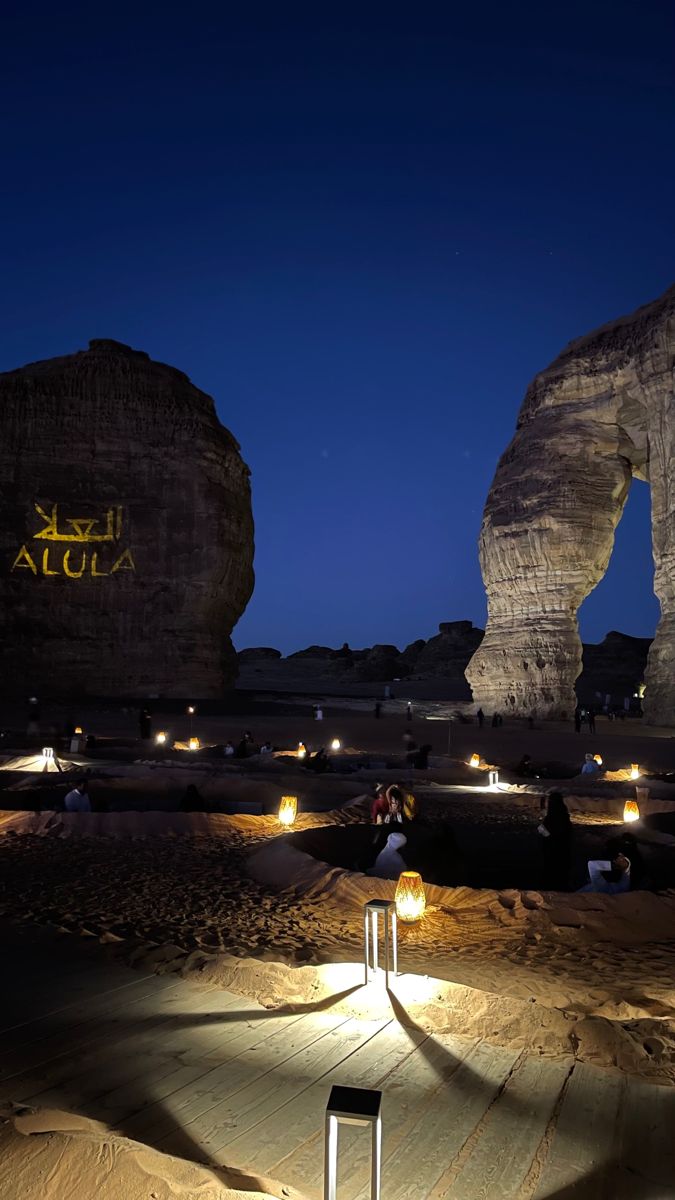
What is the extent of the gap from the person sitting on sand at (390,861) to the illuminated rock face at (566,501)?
19546 millimetres

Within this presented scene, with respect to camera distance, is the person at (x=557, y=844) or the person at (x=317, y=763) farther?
the person at (x=317, y=763)

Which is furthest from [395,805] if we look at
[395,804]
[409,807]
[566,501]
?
[566,501]

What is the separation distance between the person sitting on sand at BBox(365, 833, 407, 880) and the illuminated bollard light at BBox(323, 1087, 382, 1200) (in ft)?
16.4

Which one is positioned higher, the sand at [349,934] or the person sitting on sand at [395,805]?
the person sitting on sand at [395,805]

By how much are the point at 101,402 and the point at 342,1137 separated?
Result: 35.9m

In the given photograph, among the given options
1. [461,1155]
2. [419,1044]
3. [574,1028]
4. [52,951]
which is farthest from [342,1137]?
[52,951]

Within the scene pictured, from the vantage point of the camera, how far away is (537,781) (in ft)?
49.4

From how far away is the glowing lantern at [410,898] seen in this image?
5.65m

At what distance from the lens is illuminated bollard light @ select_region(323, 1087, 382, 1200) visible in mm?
2072

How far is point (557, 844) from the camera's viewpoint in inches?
301

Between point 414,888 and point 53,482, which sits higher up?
point 53,482

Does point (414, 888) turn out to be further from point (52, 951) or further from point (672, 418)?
point (672, 418)

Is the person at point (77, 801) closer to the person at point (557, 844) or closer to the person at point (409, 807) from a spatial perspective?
the person at point (409, 807)

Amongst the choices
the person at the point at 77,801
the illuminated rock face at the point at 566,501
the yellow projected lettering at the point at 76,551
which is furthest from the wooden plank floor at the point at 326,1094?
the yellow projected lettering at the point at 76,551
